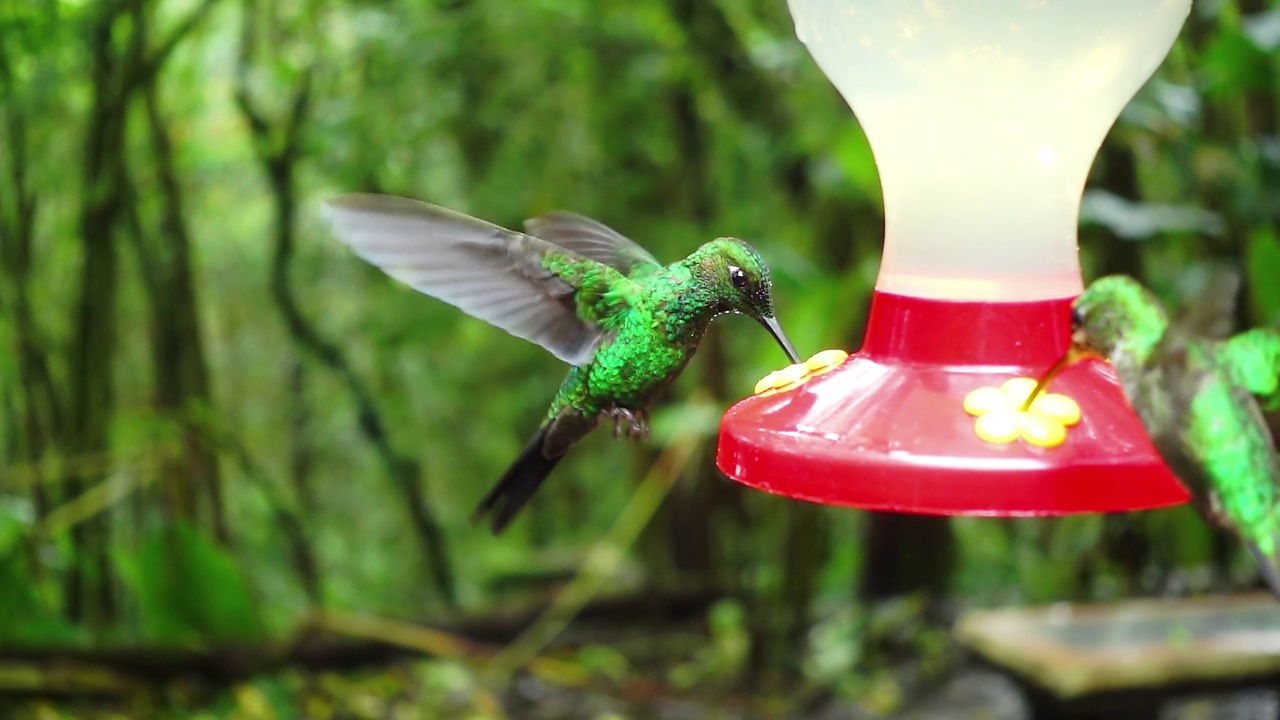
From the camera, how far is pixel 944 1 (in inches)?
54.7

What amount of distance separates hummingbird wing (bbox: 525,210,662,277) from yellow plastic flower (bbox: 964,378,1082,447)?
0.55 metres

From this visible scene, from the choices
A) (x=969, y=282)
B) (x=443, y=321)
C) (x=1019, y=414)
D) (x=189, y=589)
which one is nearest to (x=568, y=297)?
(x=969, y=282)

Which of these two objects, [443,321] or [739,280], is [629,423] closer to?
[739,280]

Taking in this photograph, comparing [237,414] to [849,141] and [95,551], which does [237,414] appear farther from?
[849,141]

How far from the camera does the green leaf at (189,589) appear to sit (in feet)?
10.1

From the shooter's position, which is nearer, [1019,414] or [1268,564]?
[1268,564]

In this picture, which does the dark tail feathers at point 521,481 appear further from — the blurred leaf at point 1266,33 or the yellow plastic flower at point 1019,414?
the blurred leaf at point 1266,33

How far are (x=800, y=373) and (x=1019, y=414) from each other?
318mm

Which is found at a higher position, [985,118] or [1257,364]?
[985,118]

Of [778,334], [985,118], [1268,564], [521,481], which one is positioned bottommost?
[521,481]

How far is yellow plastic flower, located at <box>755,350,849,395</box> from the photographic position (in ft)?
4.49

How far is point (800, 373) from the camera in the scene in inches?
54.7

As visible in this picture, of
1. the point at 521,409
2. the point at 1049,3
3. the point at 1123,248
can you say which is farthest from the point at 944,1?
the point at 521,409

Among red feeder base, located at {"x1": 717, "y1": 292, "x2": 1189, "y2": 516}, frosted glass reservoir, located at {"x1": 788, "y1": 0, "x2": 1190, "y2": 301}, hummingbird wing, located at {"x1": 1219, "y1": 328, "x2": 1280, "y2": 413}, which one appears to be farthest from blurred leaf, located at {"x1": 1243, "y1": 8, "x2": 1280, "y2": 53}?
hummingbird wing, located at {"x1": 1219, "y1": 328, "x2": 1280, "y2": 413}
